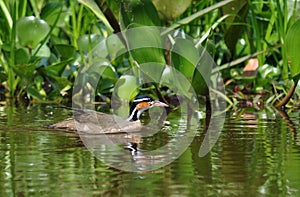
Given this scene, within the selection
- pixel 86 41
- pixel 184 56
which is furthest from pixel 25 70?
pixel 184 56

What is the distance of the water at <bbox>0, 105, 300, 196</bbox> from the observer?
5.50 metres

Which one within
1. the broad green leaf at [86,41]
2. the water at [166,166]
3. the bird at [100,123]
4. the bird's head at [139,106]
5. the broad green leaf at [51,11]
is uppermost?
the broad green leaf at [51,11]

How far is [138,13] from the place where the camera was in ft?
31.6

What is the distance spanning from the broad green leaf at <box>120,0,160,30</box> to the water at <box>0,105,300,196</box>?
53.8 inches

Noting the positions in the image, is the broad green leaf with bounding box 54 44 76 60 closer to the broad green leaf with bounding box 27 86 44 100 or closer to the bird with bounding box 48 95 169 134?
the broad green leaf with bounding box 27 86 44 100

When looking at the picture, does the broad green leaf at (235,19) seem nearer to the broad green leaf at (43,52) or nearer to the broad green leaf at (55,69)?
the broad green leaf at (55,69)

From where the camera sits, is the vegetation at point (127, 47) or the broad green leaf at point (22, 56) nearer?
the vegetation at point (127, 47)

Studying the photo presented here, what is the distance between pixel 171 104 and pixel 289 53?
2231 mm

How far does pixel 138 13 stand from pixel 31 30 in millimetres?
2012

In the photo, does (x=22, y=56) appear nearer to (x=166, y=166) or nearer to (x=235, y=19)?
(x=235, y=19)

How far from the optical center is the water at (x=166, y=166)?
550 cm

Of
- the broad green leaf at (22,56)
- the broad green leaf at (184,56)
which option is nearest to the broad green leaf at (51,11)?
the broad green leaf at (22,56)

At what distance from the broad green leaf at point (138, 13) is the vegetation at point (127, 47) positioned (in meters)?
0.01

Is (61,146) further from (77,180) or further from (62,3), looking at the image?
(62,3)
